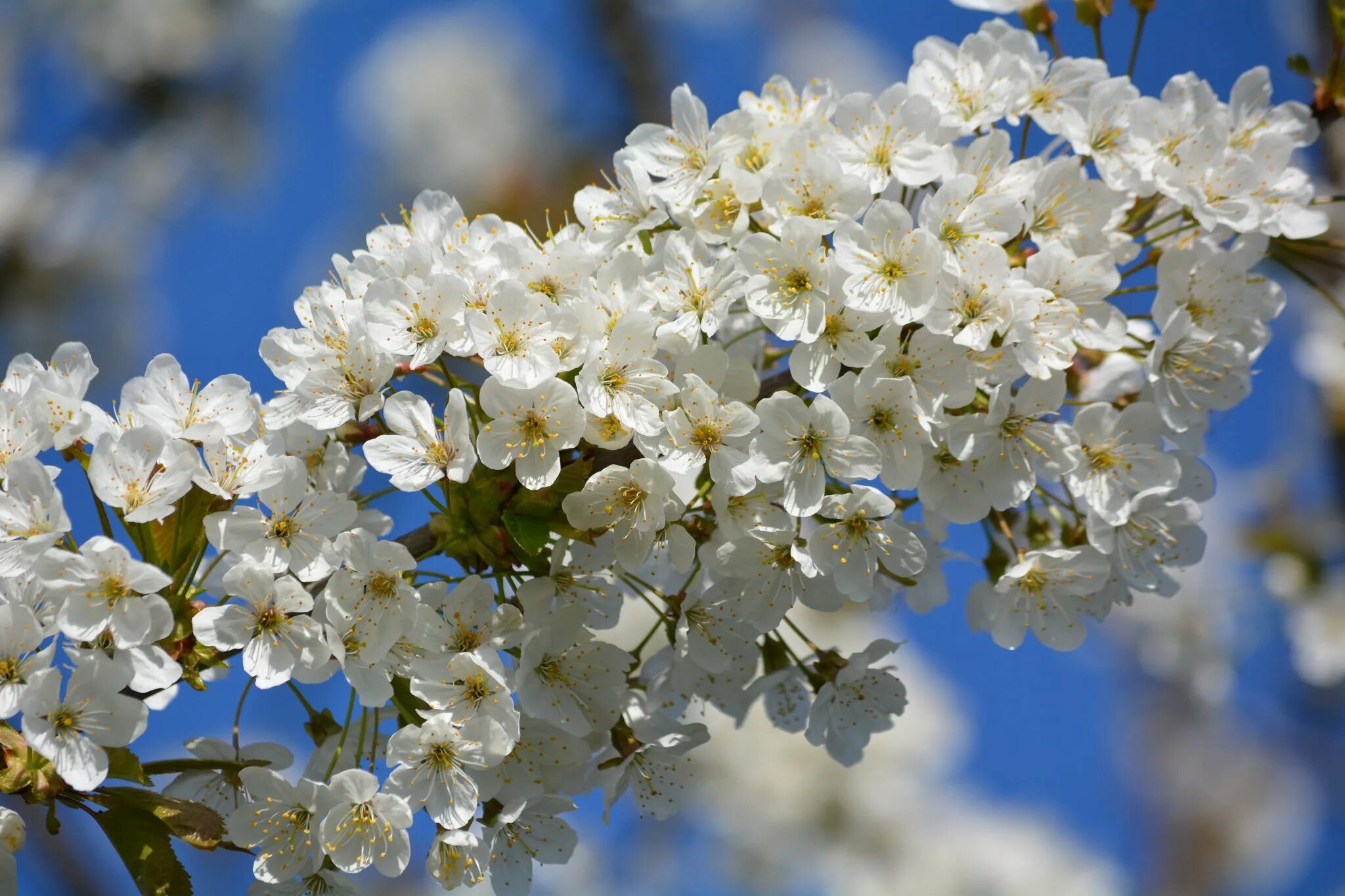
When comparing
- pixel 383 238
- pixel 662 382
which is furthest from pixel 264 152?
pixel 662 382

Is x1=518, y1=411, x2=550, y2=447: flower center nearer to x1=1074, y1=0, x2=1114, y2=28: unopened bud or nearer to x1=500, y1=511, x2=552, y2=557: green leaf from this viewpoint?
x1=500, y1=511, x2=552, y2=557: green leaf

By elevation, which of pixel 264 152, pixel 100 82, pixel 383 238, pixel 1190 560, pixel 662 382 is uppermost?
pixel 100 82

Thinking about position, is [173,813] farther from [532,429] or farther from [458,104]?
[458,104]

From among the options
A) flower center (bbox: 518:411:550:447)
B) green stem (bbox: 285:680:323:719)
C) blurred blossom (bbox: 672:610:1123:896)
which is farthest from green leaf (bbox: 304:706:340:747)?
blurred blossom (bbox: 672:610:1123:896)

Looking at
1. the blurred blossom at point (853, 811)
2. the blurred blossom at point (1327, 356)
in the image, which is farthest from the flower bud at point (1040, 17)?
the blurred blossom at point (853, 811)

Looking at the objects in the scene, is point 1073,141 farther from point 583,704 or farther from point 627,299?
point 583,704
